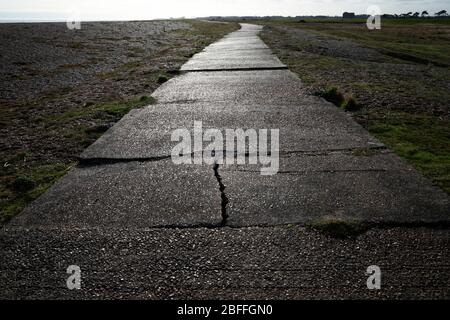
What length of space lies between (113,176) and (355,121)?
3.85 m

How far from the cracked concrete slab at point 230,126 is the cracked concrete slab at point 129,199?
0.49m

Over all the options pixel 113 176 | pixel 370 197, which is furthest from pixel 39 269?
pixel 370 197

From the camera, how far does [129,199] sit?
11.1ft

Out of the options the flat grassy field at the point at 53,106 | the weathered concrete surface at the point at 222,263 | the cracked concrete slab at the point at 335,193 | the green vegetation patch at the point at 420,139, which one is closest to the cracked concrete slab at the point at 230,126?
the green vegetation patch at the point at 420,139

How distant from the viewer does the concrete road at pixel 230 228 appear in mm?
2348

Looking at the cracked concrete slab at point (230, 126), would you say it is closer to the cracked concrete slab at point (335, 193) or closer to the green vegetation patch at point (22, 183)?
the green vegetation patch at point (22, 183)

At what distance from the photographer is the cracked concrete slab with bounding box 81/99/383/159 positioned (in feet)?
15.1

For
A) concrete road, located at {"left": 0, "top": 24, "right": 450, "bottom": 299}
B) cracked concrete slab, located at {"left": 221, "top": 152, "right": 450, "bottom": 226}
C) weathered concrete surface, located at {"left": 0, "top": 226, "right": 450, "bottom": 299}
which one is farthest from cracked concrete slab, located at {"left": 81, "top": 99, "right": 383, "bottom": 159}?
weathered concrete surface, located at {"left": 0, "top": 226, "right": 450, "bottom": 299}

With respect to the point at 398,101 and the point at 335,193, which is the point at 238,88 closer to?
the point at 398,101

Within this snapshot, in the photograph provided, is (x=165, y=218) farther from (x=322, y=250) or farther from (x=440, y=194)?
(x=440, y=194)

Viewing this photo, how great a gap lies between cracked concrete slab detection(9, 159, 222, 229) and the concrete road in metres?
0.02

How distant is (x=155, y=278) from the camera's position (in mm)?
2393

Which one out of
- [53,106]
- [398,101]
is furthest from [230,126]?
[53,106]

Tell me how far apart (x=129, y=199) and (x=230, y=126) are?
2471mm
